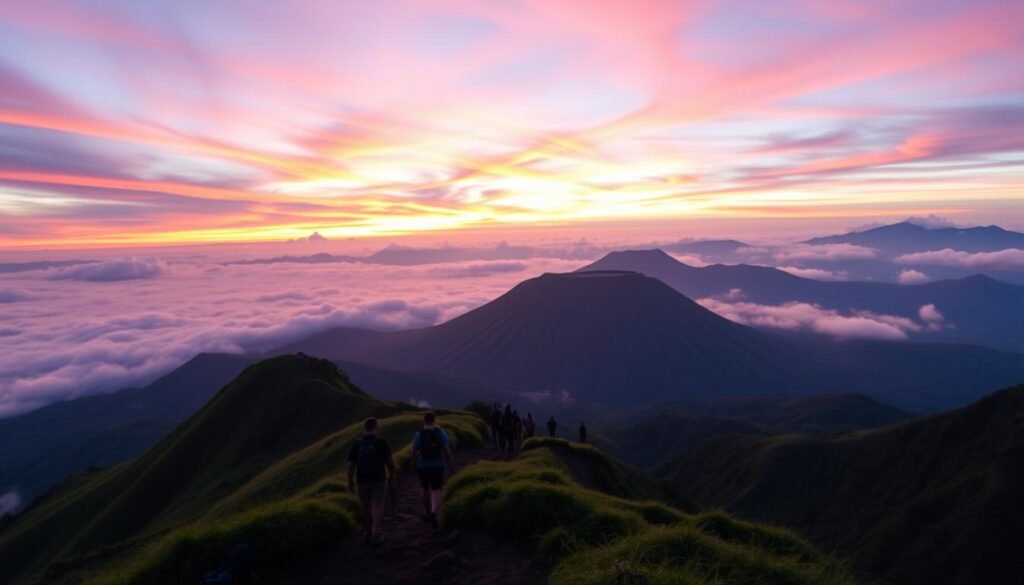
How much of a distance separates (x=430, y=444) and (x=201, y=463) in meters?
65.3

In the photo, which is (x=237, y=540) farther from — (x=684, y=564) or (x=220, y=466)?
(x=220, y=466)

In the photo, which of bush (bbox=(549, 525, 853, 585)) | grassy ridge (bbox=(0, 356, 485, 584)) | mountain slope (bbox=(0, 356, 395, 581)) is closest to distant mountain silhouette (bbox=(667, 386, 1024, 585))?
mountain slope (bbox=(0, 356, 395, 581))

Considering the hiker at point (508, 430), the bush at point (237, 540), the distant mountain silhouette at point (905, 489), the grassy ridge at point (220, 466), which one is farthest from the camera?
the distant mountain silhouette at point (905, 489)

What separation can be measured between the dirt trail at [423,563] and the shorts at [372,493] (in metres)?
0.89

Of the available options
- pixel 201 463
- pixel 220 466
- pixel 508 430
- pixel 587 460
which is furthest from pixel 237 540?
pixel 201 463

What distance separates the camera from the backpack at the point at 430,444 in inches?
557

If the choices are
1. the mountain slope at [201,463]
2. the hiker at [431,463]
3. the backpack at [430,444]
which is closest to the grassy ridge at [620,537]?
the hiker at [431,463]

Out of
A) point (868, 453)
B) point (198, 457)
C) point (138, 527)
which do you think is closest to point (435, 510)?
point (138, 527)

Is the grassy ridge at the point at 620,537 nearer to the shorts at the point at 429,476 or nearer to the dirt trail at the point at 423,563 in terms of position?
the dirt trail at the point at 423,563

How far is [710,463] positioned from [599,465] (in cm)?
15266

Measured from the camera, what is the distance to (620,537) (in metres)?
10.5

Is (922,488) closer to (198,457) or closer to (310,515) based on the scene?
(198,457)

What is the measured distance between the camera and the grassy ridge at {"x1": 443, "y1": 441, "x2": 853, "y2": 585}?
889 centimetres

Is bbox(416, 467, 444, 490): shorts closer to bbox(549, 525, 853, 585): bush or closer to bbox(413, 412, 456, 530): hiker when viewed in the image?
bbox(413, 412, 456, 530): hiker
